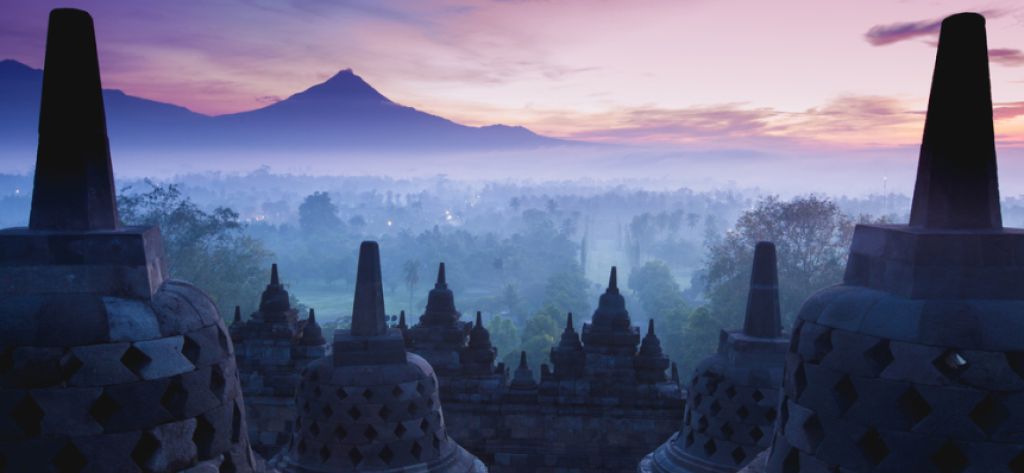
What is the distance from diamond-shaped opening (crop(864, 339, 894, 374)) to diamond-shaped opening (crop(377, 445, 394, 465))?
6.80 m

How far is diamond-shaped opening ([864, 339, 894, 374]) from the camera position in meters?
3.95

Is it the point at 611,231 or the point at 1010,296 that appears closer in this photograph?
the point at 1010,296

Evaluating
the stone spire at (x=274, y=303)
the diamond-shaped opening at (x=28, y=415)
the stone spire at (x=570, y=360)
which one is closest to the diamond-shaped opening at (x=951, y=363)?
the diamond-shaped opening at (x=28, y=415)

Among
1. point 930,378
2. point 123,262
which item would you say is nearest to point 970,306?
point 930,378

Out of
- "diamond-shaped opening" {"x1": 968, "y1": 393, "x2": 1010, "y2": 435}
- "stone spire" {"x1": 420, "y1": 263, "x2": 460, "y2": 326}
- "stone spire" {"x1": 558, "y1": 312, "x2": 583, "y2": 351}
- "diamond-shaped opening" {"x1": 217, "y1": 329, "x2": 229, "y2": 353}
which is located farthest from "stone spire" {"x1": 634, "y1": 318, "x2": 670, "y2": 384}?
"diamond-shaped opening" {"x1": 217, "y1": 329, "x2": 229, "y2": 353}

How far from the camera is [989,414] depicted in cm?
369

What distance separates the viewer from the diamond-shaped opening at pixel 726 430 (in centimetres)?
932

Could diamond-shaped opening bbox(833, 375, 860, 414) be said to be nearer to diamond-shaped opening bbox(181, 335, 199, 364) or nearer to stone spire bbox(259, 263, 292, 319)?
diamond-shaped opening bbox(181, 335, 199, 364)

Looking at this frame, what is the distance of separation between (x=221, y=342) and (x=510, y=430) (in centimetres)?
1032

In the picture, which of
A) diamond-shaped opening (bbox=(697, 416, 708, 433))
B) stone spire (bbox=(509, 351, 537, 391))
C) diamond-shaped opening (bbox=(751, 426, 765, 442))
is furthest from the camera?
stone spire (bbox=(509, 351, 537, 391))

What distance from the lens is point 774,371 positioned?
9242 mm

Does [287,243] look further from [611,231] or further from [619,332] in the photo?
[619,332]

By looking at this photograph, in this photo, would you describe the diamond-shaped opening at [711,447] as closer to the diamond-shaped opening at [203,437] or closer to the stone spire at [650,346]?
the stone spire at [650,346]

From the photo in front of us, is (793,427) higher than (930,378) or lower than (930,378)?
lower
